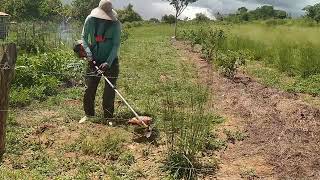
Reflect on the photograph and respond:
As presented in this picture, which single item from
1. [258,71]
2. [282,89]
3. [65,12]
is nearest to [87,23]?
[282,89]

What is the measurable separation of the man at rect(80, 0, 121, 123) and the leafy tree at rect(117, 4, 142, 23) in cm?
5229

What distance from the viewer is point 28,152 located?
5480mm

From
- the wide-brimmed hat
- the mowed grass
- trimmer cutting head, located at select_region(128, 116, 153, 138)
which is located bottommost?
the mowed grass

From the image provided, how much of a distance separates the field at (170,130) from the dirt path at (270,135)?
0.01 m

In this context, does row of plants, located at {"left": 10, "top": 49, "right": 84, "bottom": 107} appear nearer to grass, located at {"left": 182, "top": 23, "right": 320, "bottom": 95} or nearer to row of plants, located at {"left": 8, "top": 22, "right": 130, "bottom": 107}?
row of plants, located at {"left": 8, "top": 22, "right": 130, "bottom": 107}

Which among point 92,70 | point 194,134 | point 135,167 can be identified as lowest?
point 135,167

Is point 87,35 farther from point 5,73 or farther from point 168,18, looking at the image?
point 168,18

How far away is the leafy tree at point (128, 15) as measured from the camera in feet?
195

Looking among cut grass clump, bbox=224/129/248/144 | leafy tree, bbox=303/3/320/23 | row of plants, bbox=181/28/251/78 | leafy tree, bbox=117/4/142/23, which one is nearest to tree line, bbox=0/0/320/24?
leafy tree, bbox=117/4/142/23

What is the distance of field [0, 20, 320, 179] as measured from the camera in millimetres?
5000

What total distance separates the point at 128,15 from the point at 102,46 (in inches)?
2182

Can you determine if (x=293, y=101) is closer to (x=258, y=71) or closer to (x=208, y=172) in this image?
(x=208, y=172)

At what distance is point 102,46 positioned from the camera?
6711 mm

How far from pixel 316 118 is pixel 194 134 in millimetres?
2489
